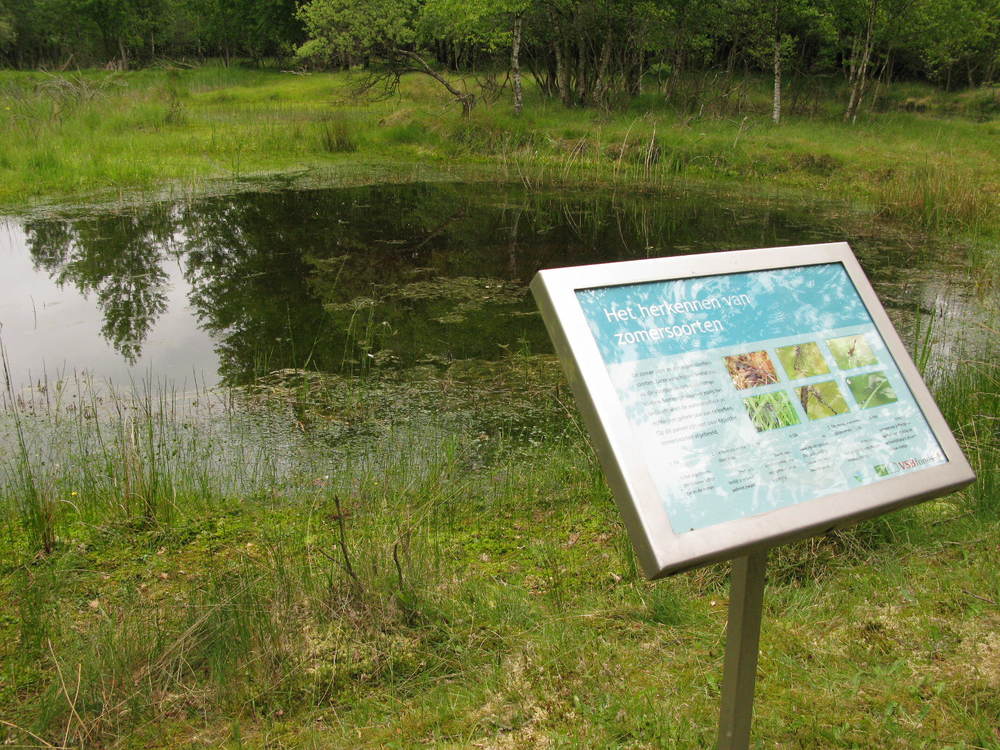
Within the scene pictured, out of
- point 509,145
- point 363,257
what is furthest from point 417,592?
point 509,145

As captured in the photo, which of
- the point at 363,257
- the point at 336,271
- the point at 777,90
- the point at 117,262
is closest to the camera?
the point at 336,271

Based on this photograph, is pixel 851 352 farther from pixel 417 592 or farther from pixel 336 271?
pixel 336 271

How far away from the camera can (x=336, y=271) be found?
750 cm

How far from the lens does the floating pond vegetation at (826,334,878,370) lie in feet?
5.65

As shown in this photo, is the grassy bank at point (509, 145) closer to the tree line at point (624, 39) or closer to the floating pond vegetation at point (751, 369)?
the tree line at point (624, 39)

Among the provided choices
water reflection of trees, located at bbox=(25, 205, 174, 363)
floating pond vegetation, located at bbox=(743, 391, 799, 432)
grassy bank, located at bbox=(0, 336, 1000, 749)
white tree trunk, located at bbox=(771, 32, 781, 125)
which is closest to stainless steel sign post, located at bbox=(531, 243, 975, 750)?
floating pond vegetation, located at bbox=(743, 391, 799, 432)

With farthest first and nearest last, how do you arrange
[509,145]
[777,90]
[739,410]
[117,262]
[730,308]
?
[777,90] < [509,145] < [117,262] < [730,308] < [739,410]

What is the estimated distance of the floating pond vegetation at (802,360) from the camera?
1643 mm

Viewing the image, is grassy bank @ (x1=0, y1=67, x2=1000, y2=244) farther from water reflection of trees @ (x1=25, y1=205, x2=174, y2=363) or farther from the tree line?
water reflection of trees @ (x1=25, y1=205, x2=174, y2=363)

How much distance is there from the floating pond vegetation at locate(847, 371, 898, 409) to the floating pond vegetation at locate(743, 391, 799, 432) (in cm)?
20

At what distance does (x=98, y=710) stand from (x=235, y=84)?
26.2 m

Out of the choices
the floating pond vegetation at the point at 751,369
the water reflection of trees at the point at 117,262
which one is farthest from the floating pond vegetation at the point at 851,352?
the water reflection of trees at the point at 117,262

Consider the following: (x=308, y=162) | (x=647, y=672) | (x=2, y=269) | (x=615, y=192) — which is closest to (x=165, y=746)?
(x=647, y=672)

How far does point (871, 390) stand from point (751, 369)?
312 mm
